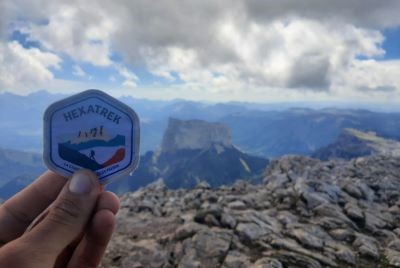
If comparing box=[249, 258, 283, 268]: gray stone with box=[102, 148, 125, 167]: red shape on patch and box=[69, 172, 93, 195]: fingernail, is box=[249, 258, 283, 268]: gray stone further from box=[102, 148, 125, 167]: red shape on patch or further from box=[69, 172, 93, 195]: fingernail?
box=[69, 172, 93, 195]: fingernail

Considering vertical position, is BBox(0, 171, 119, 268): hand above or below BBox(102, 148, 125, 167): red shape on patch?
below

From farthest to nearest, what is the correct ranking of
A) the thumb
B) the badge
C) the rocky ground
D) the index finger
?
1. the rocky ground
2. the index finger
3. the badge
4. the thumb

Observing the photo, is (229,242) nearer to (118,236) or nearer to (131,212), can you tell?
(118,236)

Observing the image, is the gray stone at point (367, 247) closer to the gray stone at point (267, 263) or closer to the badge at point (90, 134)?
the gray stone at point (267, 263)

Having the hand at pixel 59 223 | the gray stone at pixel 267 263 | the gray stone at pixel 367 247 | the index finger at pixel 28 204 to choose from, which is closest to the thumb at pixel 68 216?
the hand at pixel 59 223

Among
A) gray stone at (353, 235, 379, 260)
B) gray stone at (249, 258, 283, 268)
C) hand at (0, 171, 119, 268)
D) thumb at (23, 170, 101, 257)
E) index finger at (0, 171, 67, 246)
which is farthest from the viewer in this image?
gray stone at (353, 235, 379, 260)

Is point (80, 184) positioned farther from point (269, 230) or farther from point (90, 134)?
point (269, 230)

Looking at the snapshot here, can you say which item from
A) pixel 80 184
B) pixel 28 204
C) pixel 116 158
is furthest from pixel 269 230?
pixel 80 184

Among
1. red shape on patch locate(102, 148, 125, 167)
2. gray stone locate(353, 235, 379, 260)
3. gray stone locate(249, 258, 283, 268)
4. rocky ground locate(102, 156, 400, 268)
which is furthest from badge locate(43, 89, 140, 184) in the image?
gray stone locate(353, 235, 379, 260)
